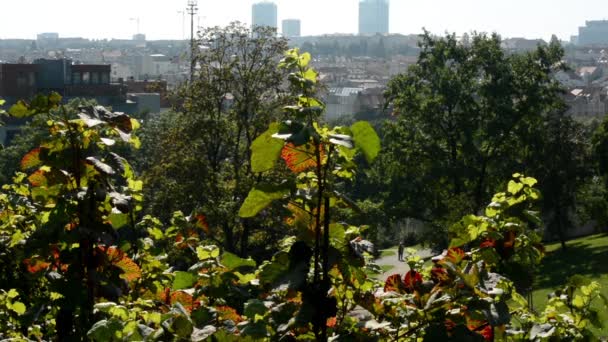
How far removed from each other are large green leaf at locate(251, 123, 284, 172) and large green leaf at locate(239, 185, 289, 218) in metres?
0.11

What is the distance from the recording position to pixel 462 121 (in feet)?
103

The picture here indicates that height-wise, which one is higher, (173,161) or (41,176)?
(41,176)

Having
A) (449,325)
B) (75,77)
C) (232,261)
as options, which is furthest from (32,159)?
(75,77)

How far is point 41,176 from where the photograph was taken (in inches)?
153

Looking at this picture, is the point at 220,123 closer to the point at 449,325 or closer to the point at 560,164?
the point at 560,164

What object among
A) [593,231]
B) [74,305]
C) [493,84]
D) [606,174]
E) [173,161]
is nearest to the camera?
[74,305]

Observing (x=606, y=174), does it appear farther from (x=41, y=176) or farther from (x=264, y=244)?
(x=41, y=176)

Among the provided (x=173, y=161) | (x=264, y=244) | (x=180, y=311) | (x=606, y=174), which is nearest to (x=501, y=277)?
(x=180, y=311)

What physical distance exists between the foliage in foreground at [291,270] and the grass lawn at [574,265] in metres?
21.1

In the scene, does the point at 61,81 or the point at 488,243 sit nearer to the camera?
the point at 488,243

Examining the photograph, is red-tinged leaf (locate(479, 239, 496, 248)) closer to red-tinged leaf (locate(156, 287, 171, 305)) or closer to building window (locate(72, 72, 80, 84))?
red-tinged leaf (locate(156, 287, 171, 305))

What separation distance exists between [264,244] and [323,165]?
1976 centimetres

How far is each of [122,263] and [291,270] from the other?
3.49 ft

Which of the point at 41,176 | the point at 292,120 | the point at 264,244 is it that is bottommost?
the point at 264,244
